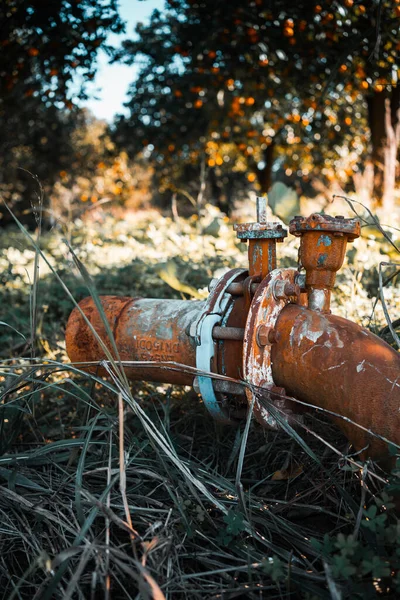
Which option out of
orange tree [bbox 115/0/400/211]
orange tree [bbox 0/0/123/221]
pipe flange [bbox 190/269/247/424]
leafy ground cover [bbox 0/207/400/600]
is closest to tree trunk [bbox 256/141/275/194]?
orange tree [bbox 115/0/400/211]

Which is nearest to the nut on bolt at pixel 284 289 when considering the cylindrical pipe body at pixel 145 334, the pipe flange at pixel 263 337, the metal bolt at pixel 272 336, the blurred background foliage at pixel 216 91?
the pipe flange at pixel 263 337

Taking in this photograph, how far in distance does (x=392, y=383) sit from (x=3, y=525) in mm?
1060

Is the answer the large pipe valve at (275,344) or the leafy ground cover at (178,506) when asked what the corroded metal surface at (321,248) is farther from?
the leafy ground cover at (178,506)

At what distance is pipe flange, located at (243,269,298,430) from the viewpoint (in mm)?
1431

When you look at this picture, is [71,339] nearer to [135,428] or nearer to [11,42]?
[135,428]

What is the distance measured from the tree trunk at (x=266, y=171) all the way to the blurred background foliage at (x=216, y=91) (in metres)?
0.04

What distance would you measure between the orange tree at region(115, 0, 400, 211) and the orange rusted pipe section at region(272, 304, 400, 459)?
1134 mm

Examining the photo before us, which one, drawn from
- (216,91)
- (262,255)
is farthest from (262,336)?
(216,91)

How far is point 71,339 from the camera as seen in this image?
1875 mm

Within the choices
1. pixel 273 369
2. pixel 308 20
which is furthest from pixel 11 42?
pixel 273 369

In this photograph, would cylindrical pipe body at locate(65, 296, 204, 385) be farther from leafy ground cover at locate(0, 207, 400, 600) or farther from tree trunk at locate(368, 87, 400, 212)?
tree trunk at locate(368, 87, 400, 212)

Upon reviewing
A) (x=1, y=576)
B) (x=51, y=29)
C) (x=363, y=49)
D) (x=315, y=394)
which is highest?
(x=51, y=29)

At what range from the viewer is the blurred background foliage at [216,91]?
3.33 m

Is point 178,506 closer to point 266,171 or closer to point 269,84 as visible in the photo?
point 269,84
